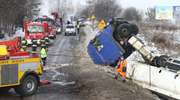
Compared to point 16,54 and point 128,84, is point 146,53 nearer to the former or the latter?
point 128,84

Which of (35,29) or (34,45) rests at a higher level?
(35,29)

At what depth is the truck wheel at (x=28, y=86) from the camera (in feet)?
59.2

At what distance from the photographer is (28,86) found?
18.4 meters

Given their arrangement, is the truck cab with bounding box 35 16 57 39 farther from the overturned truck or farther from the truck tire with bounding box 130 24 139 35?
the truck tire with bounding box 130 24 139 35

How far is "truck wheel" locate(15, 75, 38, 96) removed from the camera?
1803 centimetres

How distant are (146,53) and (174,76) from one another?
17.4 feet

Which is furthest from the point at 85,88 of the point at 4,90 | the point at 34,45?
the point at 34,45

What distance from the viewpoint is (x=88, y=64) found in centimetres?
2788

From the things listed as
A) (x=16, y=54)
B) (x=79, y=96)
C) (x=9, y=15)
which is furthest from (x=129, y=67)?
(x=9, y=15)

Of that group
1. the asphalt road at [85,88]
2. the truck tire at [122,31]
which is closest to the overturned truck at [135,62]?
the truck tire at [122,31]

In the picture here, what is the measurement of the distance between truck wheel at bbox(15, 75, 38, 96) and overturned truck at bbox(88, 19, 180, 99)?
4.37 metres

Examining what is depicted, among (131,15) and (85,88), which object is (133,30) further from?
(131,15)

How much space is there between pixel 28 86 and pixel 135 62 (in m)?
4.94

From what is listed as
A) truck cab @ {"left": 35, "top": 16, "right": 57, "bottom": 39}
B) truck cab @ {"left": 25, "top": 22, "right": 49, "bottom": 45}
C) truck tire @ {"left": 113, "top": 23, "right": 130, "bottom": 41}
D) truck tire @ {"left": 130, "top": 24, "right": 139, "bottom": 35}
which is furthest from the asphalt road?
truck cab @ {"left": 35, "top": 16, "right": 57, "bottom": 39}
